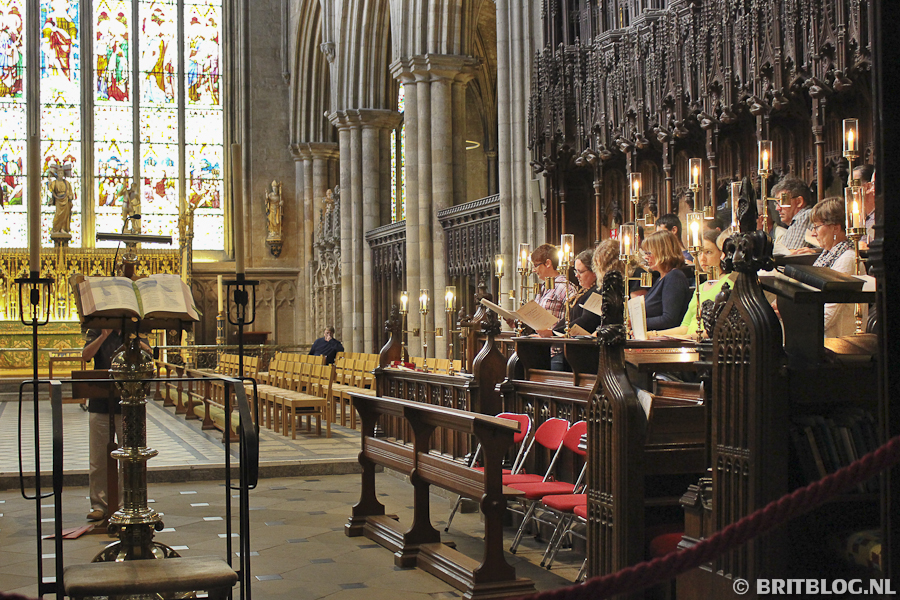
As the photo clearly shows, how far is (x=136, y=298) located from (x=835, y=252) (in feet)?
9.92

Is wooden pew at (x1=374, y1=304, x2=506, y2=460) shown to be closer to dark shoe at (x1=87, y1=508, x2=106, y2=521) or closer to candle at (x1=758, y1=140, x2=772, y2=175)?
candle at (x1=758, y1=140, x2=772, y2=175)

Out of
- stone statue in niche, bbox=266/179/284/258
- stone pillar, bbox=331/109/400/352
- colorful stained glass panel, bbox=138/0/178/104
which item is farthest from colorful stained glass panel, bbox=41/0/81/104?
stone pillar, bbox=331/109/400/352

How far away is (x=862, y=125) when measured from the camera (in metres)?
6.84

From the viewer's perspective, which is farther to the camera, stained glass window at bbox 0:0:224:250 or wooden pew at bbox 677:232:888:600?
stained glass window at bbox 0:0:224:250

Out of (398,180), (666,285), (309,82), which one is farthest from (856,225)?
(309,82)

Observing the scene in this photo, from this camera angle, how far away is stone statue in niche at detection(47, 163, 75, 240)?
20.0 m

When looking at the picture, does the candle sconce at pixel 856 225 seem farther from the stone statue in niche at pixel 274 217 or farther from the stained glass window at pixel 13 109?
the stained glass window at pixel 13 109

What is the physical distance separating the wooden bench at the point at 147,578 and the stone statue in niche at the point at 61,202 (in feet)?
58.8

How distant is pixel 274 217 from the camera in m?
22.1

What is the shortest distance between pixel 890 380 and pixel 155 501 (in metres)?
5.57

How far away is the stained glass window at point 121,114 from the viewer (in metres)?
21.4

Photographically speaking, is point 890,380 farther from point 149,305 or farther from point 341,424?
point 341,424

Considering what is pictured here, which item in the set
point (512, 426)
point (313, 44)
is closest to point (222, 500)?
point (512, 426)

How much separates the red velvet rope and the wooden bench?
1944 millimetres
